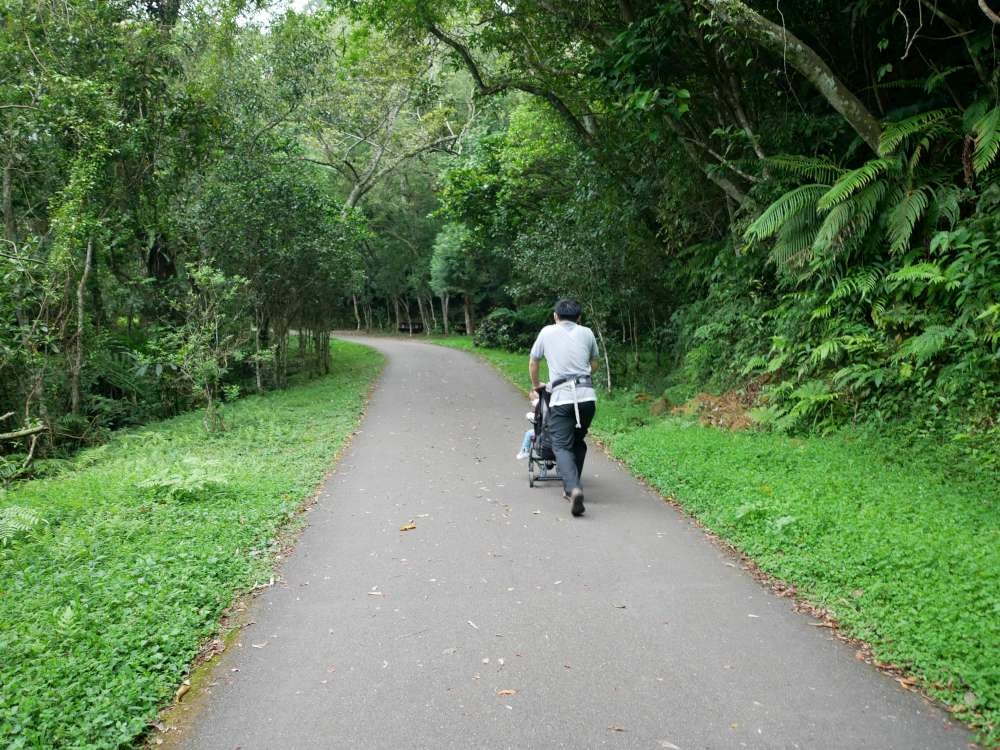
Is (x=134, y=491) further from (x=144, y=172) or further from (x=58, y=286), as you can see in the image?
(x=144, y=172)

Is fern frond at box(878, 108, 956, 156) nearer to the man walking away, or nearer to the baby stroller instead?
the man walking away

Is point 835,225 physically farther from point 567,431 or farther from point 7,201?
point 7,201

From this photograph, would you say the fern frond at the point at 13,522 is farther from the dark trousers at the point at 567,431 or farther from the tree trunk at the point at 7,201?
the tree trunk at the point at 7,201

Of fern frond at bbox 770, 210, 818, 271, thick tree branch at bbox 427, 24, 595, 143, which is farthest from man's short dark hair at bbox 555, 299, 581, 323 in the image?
thick tree branch at bbox 427, 24, 595, 143

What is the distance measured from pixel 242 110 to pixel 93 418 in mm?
8675

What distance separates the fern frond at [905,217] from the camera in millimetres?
7453

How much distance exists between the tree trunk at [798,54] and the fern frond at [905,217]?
0.70 meters

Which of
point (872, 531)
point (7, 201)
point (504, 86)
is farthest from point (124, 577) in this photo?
point (504, 86)

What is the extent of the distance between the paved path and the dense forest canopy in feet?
11.3

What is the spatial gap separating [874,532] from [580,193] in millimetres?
10801

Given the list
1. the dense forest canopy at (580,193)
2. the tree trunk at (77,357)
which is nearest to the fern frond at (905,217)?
the dense forest canopy at (580,193)

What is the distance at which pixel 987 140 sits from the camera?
664cm

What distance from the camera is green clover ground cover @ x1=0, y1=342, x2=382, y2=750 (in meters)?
3.27

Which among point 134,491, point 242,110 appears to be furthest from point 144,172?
point 134,491
